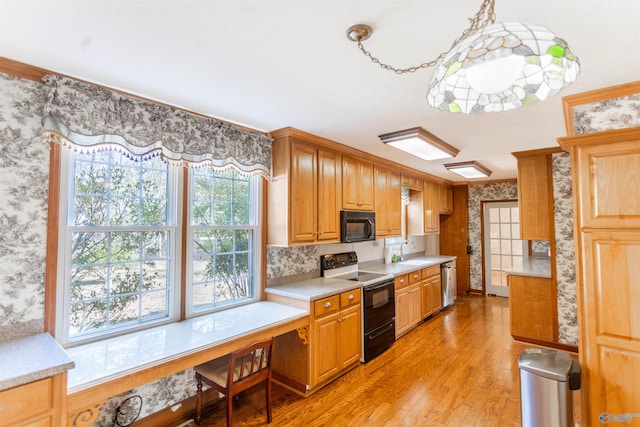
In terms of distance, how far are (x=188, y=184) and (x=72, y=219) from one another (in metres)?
0.82

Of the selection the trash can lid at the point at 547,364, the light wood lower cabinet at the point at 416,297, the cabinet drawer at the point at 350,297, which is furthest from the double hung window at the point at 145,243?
the trash can lid at the point at 547,364

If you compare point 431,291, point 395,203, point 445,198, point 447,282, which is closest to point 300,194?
point 395,203

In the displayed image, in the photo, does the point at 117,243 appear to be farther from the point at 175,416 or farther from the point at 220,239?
the point at 175,416

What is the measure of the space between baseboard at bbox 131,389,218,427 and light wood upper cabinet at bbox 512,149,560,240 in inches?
160

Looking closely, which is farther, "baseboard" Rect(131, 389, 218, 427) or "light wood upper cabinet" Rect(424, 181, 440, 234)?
"light wood upper cabinet" Rect(424, 181, 440, 234)

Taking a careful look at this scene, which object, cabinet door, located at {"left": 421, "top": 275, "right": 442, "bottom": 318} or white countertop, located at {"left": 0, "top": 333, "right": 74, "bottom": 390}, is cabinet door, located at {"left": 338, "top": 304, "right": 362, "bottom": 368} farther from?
white countertop, located at {"left": 0, "top": 333, "right": 74, "bottom": 390}

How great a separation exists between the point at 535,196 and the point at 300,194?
9.88 ft

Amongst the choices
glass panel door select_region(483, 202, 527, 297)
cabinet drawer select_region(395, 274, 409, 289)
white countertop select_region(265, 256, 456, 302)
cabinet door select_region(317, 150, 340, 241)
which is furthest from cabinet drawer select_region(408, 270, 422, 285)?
glass panel door select_region(483, 202, 527, 297)

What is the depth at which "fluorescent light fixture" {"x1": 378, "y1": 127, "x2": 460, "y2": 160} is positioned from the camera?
290cm

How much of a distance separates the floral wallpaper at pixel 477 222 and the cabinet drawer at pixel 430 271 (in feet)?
5.97

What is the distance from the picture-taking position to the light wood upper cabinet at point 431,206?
5590 millimetres

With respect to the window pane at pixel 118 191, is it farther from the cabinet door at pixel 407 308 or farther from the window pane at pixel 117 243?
the cabinet door at pixel 407 308

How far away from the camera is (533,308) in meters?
3.89

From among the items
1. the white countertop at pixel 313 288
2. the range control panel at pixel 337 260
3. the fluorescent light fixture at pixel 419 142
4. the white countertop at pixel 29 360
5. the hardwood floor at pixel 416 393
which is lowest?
the hardwood floor at pixel 416 393
